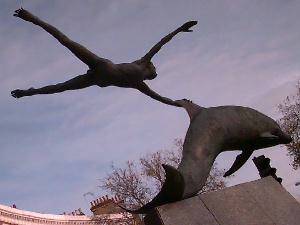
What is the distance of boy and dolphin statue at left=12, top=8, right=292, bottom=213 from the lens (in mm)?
4611

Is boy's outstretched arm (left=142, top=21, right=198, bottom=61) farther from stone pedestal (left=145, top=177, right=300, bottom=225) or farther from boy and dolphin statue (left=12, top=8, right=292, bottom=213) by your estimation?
stone pedestal (left=145, top=177, right=300, bottom=225)

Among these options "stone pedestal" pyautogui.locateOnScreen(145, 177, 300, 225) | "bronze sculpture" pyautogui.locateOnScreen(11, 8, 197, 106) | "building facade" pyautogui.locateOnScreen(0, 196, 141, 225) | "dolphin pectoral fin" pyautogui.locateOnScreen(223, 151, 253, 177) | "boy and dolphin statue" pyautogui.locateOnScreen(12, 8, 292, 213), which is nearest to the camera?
"stone pedestal" pyautogui.locateOnScreen(145, 177, 300, 225)

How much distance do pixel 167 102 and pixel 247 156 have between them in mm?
1704

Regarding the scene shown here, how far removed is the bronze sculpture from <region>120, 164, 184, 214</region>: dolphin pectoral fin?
201cm

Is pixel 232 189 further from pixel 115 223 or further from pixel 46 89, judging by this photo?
pixel 115 223

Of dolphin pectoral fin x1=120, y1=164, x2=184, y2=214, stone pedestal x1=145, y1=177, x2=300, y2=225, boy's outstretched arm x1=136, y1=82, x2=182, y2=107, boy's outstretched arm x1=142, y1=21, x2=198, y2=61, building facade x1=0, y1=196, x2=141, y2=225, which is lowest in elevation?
stone pedestal x1=145, y1=177, x2=300, y2=225

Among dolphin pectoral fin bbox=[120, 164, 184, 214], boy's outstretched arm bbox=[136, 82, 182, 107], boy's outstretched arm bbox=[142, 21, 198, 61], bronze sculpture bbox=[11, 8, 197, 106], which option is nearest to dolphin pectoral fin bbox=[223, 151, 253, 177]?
bronze sculpture bbox=[11, 8, 197, 106]

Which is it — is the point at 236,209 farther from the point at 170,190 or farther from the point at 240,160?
the point at 240,160

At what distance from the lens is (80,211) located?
33.8 meters

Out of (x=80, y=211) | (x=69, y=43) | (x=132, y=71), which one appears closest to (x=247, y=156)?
(x=132, y=71)

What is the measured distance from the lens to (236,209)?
4719mm

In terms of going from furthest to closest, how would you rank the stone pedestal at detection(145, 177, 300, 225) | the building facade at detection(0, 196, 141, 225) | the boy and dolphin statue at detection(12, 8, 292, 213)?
1. the building facade at detection(0, 196, 141, 225)
2. the boy and dolphin statue at detection(12, 8, 292, 213)
3. the stone pedestal at detection(145, 177, 300, 225)

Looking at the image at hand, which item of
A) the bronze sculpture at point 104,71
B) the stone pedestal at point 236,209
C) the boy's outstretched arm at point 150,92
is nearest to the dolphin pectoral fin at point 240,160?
the stone pedestal at point 236,209

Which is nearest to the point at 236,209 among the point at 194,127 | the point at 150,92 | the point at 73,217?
the point at 194,127
